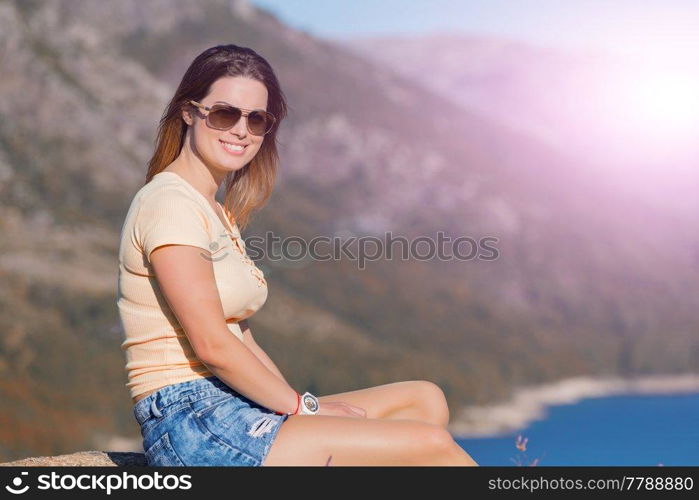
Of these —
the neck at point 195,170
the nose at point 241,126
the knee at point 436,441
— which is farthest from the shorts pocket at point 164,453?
the nose at point 241,126

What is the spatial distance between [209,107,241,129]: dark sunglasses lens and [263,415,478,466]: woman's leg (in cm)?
159

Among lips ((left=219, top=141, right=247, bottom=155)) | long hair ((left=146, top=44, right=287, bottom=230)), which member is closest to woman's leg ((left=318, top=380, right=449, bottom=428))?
long hair ((left=146, top=44, right=287, bottom=230))

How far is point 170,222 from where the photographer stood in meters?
4.02

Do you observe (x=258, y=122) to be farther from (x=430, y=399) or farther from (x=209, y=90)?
(x=430, y=399)

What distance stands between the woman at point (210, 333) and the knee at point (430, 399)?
1.61ft

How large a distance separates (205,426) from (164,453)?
0.25 meters

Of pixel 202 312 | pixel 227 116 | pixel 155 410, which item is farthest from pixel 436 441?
pixel 227 116

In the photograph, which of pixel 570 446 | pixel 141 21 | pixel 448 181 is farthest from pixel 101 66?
pixel 570 446

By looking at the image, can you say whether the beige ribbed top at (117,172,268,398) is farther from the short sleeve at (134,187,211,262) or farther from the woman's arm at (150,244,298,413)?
the woman's arm at (150,244,298,413)

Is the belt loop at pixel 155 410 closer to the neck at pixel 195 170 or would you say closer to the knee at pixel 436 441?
the neck at pixel 195 170

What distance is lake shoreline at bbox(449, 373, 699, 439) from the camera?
11475 centimetres

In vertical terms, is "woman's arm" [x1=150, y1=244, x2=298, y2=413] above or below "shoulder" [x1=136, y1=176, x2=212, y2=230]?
below

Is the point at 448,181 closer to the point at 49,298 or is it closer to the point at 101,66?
the point at 101,66
